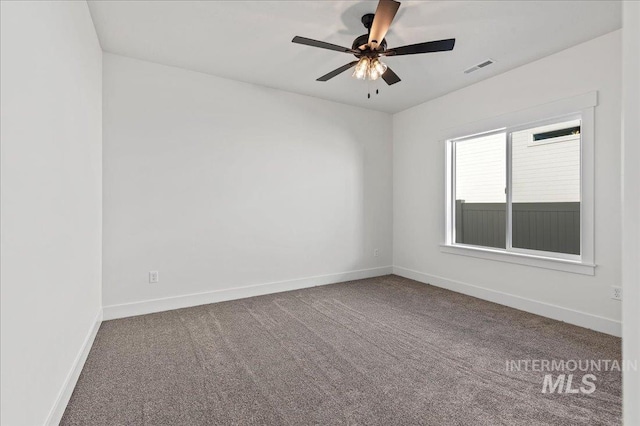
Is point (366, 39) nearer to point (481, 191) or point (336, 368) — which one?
point (336, 368)

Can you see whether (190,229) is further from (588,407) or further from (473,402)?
(588,407)

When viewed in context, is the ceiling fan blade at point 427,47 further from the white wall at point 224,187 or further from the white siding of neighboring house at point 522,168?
the white wall at point 224,187

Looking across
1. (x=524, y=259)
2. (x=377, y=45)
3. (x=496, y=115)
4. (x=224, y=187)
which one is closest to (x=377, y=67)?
(x=377, y=45)

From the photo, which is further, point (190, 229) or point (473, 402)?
point (190, 229)

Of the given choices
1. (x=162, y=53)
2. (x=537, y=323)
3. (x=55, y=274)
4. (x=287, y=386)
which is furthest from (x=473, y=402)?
(x=162, y=53)

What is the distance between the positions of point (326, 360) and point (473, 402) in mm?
998

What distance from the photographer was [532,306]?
338 centimetres

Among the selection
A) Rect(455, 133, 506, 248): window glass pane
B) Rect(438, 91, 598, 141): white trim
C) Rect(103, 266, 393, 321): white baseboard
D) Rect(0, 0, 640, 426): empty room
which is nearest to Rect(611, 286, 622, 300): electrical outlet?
Rect(0, 0, 640, 426): empty room

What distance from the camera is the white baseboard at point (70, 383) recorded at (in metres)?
1.65

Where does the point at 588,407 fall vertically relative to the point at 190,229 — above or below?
below

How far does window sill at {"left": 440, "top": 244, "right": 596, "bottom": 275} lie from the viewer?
303 cm

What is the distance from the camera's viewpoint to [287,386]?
2.04m

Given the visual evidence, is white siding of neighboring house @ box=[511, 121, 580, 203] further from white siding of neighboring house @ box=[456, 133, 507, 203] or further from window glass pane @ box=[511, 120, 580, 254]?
white siding of neighboring house @ box=[456, 133, 507, 203]

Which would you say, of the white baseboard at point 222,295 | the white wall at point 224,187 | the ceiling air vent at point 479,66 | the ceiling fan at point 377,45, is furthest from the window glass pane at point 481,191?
the ceiling fan at point 377,45
